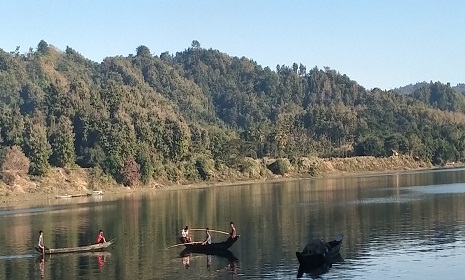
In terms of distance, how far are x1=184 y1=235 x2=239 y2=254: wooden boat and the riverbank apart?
7790 centimetres

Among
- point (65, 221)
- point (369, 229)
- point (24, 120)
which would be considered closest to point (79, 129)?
point (24, 120)

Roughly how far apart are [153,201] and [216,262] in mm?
63042

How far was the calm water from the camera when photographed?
47500 millimetres

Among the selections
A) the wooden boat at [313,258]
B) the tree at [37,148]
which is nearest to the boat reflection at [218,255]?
the wooden boat at [313,258]

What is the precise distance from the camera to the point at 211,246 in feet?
185

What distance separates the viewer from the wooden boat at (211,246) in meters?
55.9

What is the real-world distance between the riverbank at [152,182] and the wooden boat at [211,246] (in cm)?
7790

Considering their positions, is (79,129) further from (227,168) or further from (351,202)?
(351,202)

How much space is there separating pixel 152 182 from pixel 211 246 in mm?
101135

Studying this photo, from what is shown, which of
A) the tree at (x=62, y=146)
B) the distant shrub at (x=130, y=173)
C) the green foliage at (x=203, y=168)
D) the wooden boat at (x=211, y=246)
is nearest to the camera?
the wooden boat at (x=211, y=246)

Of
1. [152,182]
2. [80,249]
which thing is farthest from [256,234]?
[152,182]

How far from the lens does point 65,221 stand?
276ft

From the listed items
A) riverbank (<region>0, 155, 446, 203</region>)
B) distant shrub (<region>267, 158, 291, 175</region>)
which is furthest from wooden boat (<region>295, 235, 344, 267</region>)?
distant shrub (<region>267, 158, 291, 175</region>)

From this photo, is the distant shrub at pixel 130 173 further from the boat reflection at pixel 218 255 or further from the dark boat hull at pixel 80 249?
the boat reflection at pixel 218 255
